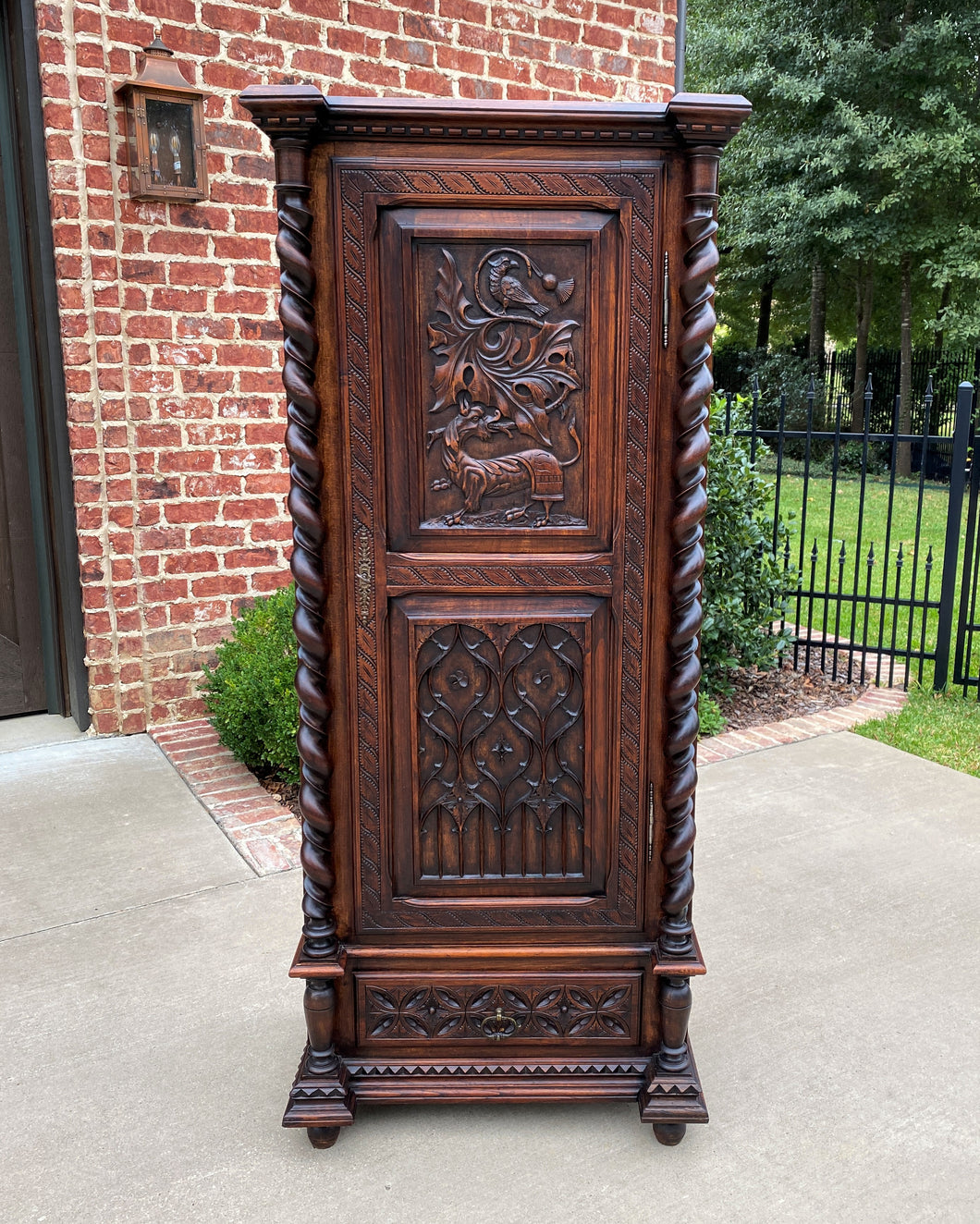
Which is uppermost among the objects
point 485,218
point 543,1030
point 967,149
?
point 967,149

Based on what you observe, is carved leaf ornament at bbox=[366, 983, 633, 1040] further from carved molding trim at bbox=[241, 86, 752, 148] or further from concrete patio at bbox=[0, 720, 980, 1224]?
carved molding trim at bbox=[241, 86, 752, 148]

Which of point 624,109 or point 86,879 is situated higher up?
point 624,109

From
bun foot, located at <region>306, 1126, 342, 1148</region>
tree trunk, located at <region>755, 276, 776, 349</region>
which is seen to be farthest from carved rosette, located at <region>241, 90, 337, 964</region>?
tree trunk, located at <region>755, 276, 776, 349</region>

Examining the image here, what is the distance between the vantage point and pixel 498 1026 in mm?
2414

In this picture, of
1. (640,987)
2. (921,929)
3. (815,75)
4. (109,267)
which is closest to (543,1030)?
(640,987)

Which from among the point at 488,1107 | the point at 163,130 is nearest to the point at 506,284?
the point at 488,1107

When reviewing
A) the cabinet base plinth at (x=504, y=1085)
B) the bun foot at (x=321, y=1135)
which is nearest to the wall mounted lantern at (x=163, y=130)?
the cabinet base plinth at (x=504, y=1085)

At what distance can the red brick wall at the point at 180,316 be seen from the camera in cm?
439

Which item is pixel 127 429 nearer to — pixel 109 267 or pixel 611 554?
pixel 109 267

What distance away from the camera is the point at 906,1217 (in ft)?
6.95

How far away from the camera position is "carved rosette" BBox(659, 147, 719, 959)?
82.0 inches

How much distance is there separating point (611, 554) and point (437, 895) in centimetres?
90

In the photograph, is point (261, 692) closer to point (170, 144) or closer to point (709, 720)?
point (709, 720)

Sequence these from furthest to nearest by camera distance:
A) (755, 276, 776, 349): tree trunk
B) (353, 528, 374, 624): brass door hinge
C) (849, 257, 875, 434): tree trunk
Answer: (755, 276, 776, 349): tree trunk → (849, 257, 875, 434): tree trunk → (353, 528, 374, 624): brass door hinge
